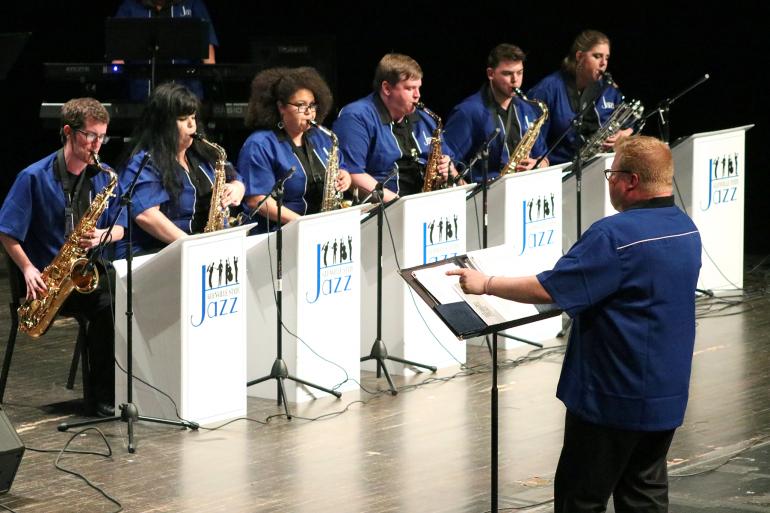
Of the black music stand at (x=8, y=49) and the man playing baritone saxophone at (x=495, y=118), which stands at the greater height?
the black music stand at (x=8, y=49)

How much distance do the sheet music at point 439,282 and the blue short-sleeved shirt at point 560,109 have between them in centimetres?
457

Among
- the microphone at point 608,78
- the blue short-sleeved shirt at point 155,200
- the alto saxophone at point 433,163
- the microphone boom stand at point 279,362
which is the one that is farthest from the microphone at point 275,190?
the microphone at point 608,78

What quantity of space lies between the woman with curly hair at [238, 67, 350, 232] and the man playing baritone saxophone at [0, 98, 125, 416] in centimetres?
79

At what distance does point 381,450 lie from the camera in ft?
20.0

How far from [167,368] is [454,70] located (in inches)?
221

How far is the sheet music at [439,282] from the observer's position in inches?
175

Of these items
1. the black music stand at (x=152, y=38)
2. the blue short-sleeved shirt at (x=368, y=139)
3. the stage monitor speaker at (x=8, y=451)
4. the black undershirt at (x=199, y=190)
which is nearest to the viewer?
the stage monitor speaker at (x=8, y=451)

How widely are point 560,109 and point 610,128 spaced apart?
0.39m

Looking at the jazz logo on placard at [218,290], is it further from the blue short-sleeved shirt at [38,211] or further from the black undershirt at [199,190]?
the blue short-sleeved shirt at [38,211]

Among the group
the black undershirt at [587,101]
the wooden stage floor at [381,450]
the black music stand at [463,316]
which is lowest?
the wooden stage floor at [381,450]

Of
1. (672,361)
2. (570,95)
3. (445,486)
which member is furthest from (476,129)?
(672,361)

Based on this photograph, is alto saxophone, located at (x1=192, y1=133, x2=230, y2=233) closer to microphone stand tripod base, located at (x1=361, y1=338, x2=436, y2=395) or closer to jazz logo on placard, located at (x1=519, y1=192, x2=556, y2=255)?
microphone stand tripod base, located at (x1=361, y1=338, x2=436, y2=395)

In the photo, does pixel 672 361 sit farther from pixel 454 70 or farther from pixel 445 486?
pixel 454 70

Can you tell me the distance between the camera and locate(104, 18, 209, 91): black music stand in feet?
28.0
